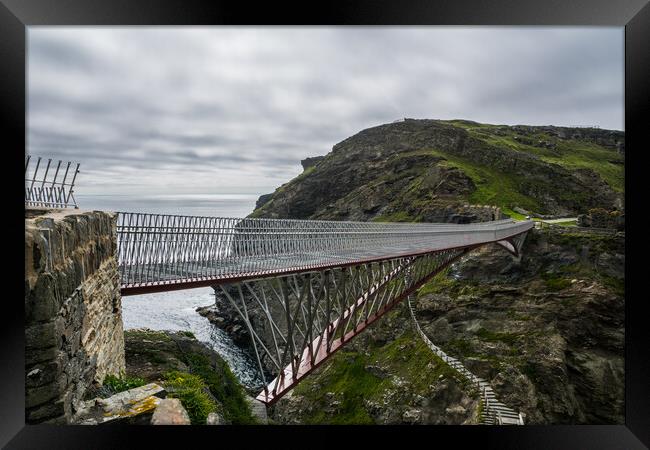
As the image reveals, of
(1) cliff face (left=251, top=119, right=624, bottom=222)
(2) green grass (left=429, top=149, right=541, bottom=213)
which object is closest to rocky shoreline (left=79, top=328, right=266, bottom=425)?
(1) cliff face (left=251, top=119, right=624, bottom=222)

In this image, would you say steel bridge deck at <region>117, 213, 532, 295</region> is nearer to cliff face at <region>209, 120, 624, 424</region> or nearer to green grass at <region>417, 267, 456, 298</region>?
cliff face at <region>209, 120, 624, 424</region>

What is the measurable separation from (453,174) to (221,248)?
137ft

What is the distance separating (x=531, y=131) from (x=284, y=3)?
2698 inches

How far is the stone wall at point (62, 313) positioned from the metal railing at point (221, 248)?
1326mm

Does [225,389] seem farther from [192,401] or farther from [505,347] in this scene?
[505,347]

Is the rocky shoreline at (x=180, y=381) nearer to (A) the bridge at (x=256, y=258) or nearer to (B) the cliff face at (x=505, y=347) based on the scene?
(A) the bridge at (x=256, y=258)

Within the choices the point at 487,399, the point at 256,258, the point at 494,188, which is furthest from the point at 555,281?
the point at 256,258

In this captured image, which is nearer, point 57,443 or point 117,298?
point 57,443

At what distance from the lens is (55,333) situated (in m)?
3.50

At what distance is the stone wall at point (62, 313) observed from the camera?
344 cm

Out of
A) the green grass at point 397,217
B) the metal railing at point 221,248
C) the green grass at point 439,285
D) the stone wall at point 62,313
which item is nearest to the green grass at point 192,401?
the stone wall at point 62,313

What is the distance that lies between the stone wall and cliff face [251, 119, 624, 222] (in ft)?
125
